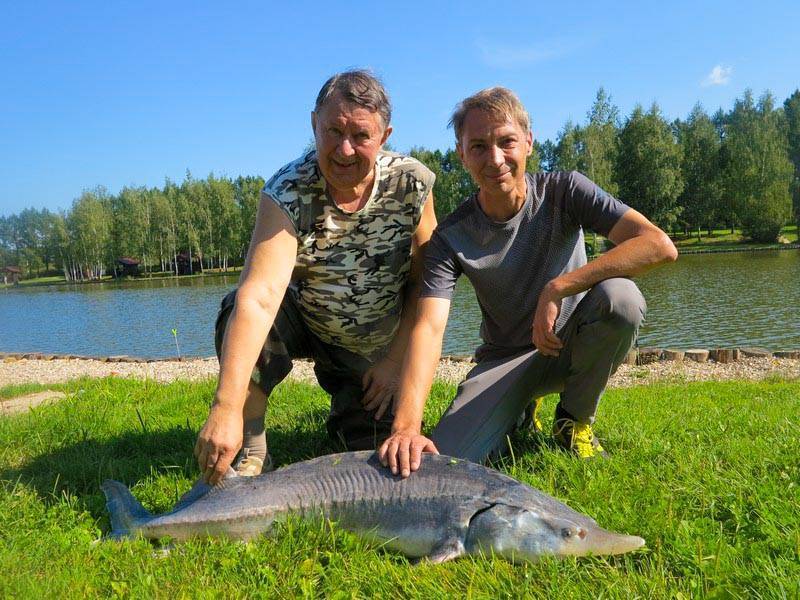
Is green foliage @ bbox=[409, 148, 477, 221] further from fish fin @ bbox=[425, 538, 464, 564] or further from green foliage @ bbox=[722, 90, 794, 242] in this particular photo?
fish fin @ bbox=[425, 538, 464, 564]

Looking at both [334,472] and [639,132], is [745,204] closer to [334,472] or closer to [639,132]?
[639,132]

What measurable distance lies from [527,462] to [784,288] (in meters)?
24.3

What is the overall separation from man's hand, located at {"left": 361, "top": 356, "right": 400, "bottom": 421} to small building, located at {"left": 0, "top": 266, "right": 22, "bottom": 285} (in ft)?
359

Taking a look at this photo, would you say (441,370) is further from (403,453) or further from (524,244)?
(403,453)

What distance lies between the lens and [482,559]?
276 cm

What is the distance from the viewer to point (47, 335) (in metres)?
25.5

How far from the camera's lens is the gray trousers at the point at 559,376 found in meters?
3.94

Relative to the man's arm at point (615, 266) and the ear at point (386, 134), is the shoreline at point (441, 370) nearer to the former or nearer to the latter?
the man's arm at point (615, 266)

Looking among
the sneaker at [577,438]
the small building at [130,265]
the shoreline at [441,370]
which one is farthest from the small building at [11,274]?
the sneaker at [577,438]

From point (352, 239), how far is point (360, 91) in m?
0.99

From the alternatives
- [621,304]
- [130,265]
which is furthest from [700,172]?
[130,265]

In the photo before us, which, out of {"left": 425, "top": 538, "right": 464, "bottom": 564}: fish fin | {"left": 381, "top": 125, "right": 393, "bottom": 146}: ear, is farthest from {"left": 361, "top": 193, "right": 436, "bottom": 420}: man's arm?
{"left": 425, "top": 538, "right": 464, "bottom": 564}: fish fin

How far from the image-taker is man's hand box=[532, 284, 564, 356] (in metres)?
3.88

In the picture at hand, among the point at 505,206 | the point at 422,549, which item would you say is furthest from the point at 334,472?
the point at 505,206
